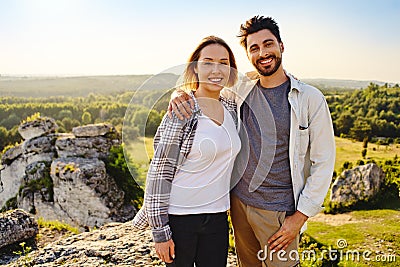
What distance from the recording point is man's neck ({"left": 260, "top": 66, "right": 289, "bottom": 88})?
316 cm

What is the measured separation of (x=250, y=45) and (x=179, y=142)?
1.08 metres

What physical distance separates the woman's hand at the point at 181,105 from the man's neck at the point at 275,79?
0.70 meters

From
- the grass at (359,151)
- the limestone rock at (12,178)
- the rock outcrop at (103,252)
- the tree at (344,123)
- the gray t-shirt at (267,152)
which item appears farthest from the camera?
the tree at (344,123)

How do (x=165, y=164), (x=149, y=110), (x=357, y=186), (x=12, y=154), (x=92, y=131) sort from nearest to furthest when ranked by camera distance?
(x=165, y=164)
(x=149, y=110)
(x=357, y=186)
(x=92, y=131)
(x=12, y=154)

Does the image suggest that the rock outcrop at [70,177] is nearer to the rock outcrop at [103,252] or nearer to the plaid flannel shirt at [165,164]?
the rock outcrop at [103,252]

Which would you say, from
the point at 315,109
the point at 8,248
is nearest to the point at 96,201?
the point at 8,248

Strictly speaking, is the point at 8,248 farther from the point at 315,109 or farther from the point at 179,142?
the point at 315,109

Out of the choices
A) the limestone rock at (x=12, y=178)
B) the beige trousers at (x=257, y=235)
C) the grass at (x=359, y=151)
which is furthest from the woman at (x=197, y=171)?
the grass at (x=359, y=151)

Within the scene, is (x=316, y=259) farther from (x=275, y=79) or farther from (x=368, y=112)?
(x=368, y=112)

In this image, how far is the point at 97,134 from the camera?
12.5 m

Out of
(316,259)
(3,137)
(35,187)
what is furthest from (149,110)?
(3,137)

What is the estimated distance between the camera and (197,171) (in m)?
2.87

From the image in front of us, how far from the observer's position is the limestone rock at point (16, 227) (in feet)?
20.5

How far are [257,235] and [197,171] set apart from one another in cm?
88
